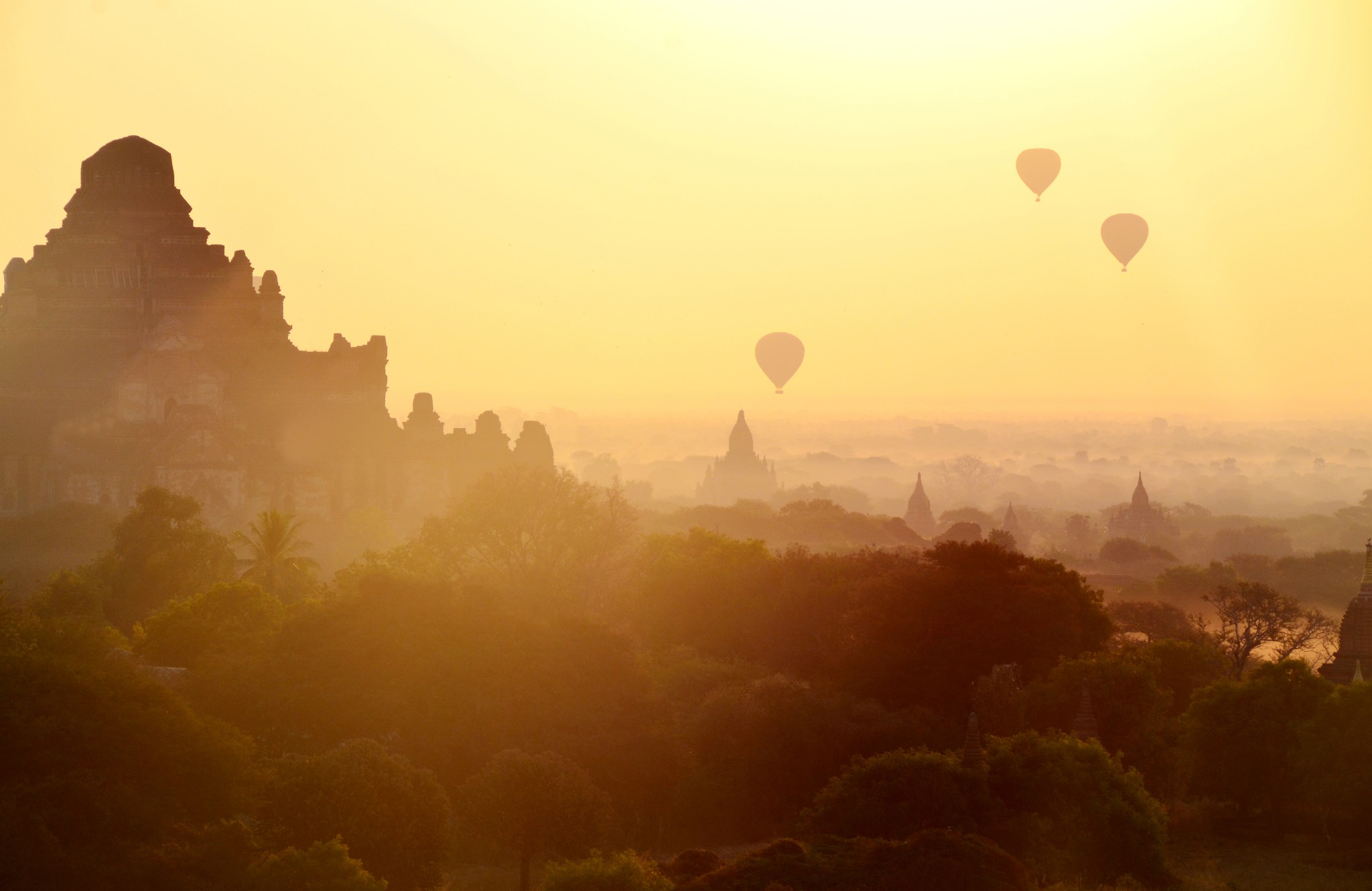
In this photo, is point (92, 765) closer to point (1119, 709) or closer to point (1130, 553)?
point (1119, 709)

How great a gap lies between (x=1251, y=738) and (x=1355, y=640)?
11241 millimetres

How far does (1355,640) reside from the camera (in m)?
44.2

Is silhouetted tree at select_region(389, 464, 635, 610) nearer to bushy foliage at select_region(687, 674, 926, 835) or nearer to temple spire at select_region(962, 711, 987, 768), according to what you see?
bushy foliage at select_region(687, 674, 926, 835)

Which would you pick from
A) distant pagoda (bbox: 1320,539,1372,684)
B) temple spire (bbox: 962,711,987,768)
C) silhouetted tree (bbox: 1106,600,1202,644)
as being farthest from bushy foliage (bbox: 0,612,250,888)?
silhouetted tree (bbox: 1106,600,1202,644)

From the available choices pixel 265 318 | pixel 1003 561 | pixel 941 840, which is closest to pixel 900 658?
pixel 1003 561

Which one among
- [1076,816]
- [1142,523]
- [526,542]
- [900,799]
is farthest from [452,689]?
[1142,523]

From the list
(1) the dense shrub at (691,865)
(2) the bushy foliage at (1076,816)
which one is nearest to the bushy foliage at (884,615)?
(2) the bushy foliage at (1076,816)

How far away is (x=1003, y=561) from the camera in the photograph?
43438mm

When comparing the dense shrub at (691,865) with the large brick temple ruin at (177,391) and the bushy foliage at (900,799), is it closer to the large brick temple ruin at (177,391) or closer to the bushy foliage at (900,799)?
the bushy foliage at (900,799)

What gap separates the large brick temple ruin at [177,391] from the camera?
208ft

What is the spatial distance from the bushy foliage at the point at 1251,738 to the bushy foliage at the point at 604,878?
18801 millimetres

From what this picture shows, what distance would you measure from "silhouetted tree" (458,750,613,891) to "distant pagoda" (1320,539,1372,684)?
86.9 ft

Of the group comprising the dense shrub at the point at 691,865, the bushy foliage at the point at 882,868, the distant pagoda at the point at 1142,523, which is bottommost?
the dense shrub at the point at 691,865

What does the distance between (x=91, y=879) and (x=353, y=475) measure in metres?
46.4
